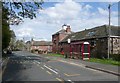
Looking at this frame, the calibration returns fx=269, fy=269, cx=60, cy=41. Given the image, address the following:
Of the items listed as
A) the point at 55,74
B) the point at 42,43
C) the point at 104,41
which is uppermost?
the point at 42,43

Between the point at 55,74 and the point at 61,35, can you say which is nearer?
the point at 55,74

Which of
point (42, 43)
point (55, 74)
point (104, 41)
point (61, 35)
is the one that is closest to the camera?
point (55, 74)

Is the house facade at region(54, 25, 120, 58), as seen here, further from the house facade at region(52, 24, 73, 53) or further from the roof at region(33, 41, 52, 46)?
the roof at region(33, 41, 52, 46)

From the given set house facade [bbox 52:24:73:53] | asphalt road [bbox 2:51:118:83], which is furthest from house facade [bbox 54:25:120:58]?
house facade [bbox 52:24:73:53]

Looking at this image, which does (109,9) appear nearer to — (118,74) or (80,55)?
(80,55)

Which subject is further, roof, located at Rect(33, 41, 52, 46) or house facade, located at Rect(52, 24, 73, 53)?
roof, located at Rect(33, 41, 52, 46)

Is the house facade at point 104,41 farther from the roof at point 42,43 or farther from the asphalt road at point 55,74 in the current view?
the roof at point 42,43

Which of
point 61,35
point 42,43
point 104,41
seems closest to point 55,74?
point 104,41

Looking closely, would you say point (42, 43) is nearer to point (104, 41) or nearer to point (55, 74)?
point (104, 41)

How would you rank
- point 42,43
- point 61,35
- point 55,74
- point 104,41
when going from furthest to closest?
point 42,43, point 61,35, point 104,41, point 55,74

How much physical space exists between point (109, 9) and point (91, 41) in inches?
771

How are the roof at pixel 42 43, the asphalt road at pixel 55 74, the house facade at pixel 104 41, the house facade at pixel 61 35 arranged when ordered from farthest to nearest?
the roof at pixel 42 43 < the house facade at pixel 61 35 < the house facade at pixel 104 41 < the asphalt road at pixel 55 74

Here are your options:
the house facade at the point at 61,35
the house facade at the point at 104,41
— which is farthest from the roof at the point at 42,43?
the house facade at the point at 104,41

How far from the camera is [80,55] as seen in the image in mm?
49031
